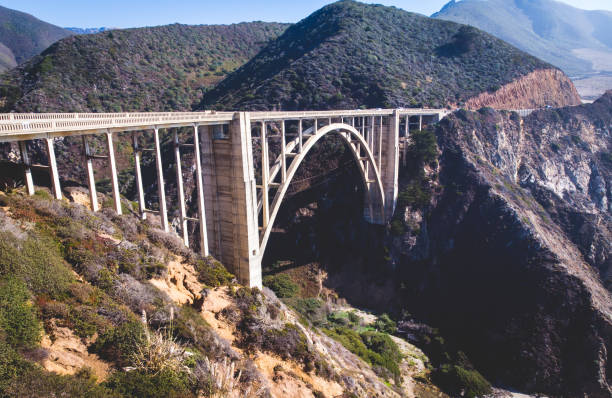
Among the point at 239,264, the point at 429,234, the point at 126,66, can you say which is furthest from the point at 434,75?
the point at 239,264

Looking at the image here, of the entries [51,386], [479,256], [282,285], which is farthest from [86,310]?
[479,256]

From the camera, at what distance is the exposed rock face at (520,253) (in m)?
28.7

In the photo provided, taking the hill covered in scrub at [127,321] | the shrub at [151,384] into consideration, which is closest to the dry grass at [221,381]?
the hill covered in scrub at [127,321]

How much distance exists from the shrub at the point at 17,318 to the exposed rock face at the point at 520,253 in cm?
3033

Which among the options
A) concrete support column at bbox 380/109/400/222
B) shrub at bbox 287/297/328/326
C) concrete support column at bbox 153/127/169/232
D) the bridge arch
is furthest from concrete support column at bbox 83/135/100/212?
concrete support column at bbox 380/109/400/222

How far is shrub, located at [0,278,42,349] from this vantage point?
757 cm

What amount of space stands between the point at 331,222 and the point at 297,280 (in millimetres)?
8004

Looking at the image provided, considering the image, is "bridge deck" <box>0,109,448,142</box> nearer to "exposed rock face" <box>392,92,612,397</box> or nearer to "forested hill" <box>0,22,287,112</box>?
"exposed rock face" <box>392,92,612,397</box>

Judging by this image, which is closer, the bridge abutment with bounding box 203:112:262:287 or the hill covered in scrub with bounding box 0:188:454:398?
the hill covered in scrub with bounding box 0:188:454:398

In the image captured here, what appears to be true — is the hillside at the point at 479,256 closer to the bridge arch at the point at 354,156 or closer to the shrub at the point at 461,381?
the shrub at the point at 461,381

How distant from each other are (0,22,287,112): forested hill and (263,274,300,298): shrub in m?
33.8

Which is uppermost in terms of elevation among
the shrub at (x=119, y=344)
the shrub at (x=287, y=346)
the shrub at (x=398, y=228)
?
the shrub at (x=119, y=344)

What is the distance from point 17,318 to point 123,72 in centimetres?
6088

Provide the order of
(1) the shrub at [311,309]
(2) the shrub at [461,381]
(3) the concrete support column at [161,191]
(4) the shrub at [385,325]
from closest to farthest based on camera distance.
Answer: (3) the concrete support column at [161,191], (2) the shrub at [461,381], (1) the shrub at [311,309], (4) the shrub at [385,325]
